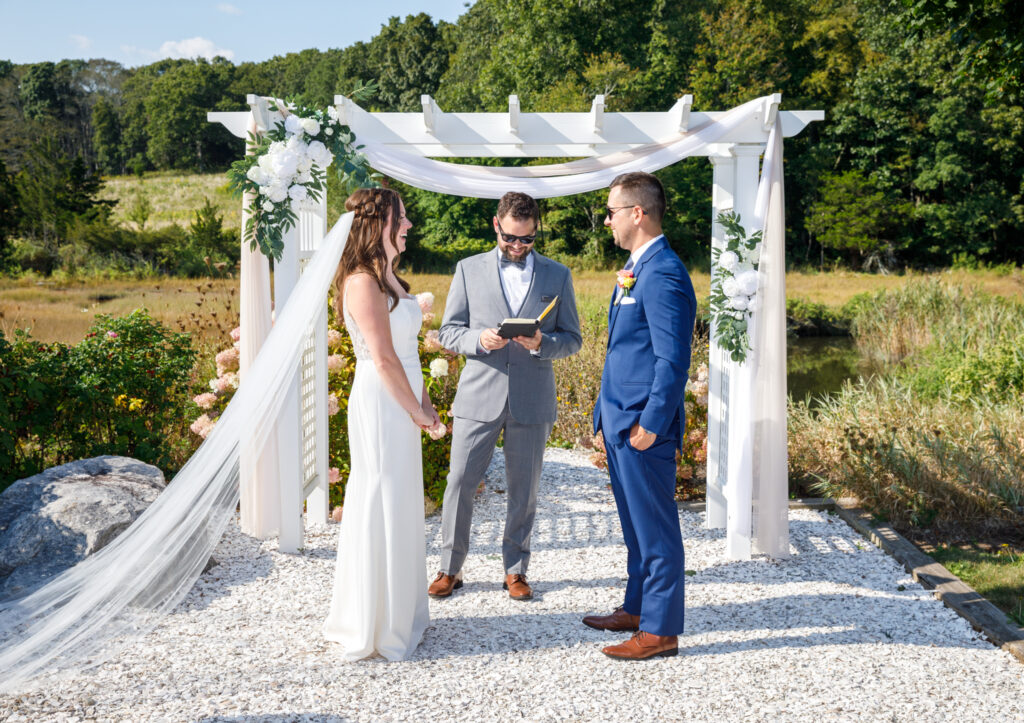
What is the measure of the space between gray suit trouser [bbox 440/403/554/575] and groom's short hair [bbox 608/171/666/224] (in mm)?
1145

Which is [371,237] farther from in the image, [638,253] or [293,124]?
[293,124]

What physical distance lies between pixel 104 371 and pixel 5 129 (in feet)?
122

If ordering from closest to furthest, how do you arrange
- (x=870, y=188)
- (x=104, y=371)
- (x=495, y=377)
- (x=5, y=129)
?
(x=495, y=377)
(x=104, y=371)
(x=870, y=188)
(x=5, y=129)

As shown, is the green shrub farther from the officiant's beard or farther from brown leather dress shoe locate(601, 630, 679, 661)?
brown leather dress shoe locate(601, 630, 679, 661)

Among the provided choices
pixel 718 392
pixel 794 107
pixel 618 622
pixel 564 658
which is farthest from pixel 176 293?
pixel 794 107

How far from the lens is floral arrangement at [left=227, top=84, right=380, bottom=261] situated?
4223 mm

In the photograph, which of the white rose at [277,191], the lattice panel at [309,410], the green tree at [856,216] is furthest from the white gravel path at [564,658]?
the green tree at [856,216]

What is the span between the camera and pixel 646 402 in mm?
3264

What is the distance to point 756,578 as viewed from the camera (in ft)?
14.7

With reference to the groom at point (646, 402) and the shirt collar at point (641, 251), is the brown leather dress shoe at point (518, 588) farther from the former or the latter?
the shirt collar at point (641, 251)

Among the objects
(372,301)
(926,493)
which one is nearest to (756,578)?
(926,493)

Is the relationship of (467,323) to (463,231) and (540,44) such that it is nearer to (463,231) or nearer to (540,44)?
(463,231)

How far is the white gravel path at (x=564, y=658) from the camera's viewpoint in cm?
302

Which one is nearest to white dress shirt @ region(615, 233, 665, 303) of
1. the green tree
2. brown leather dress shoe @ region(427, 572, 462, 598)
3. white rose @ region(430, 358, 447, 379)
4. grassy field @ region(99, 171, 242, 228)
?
brown leather dress shoe @ region(427, 572, 462, 598)
